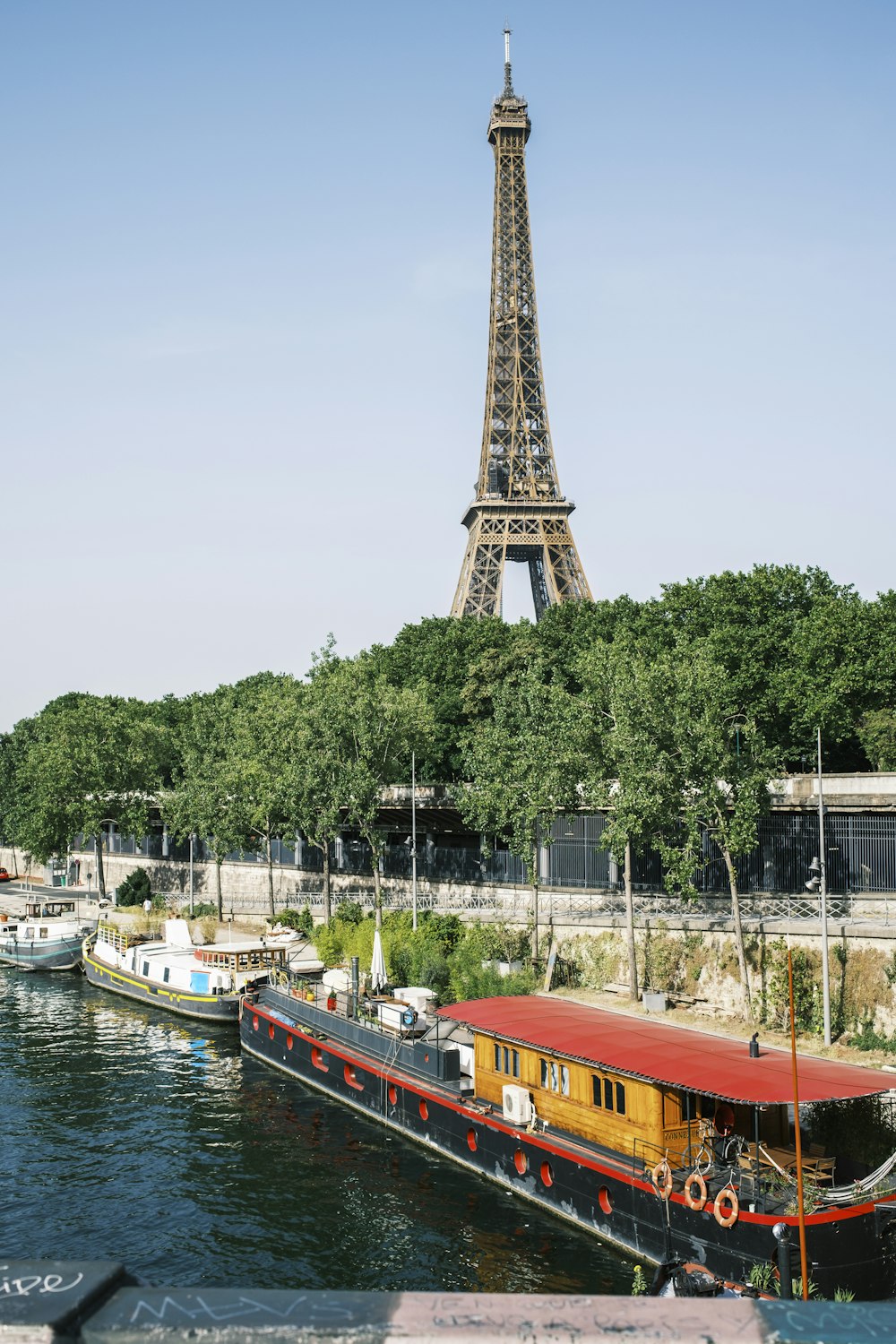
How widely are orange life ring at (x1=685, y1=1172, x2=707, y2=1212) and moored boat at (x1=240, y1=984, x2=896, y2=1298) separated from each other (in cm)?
3

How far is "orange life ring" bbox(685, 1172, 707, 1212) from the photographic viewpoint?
2434 centimetres

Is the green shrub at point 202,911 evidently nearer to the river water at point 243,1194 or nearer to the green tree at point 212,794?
the green tree at point 212,794

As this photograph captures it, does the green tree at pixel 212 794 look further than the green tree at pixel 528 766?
Yes

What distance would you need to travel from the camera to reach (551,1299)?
390 centimetres

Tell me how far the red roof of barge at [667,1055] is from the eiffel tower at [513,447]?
73298 mm

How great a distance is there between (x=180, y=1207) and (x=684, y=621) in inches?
1912

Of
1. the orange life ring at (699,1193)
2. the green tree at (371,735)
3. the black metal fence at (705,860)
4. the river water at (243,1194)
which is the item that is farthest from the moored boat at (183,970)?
the orange life ring at (699,1193)

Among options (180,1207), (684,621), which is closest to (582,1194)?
(180,1207)

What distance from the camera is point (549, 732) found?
54.3 meters

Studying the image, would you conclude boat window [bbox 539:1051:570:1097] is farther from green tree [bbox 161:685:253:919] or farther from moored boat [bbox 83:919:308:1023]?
green tree [bbox 161:685:253:919]

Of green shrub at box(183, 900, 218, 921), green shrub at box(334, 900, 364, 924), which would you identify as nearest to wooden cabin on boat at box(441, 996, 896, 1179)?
green shrub at box(334, 900, 364, 924)

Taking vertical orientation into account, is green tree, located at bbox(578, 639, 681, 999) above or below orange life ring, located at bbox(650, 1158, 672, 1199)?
above

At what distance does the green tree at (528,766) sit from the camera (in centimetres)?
5062

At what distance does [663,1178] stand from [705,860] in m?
21.9
